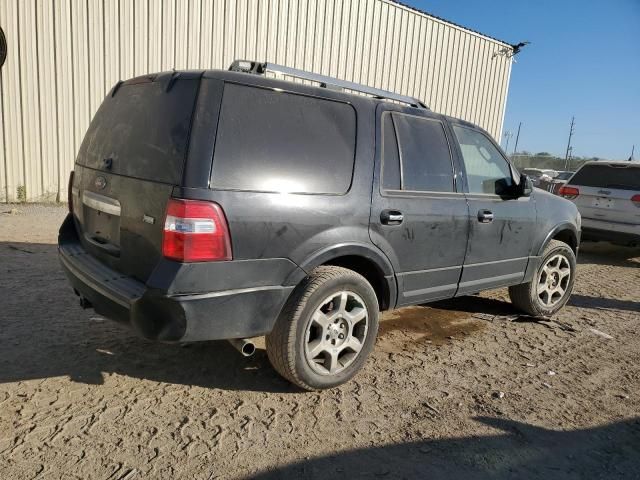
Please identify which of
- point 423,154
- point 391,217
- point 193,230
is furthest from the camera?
point 423,154

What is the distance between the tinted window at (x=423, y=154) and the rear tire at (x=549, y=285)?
168 centimetres

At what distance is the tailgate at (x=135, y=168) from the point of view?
2611 millimetres

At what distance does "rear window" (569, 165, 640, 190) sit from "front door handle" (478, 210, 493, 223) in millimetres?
5464

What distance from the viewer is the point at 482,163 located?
4.26m

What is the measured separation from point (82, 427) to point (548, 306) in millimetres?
4376

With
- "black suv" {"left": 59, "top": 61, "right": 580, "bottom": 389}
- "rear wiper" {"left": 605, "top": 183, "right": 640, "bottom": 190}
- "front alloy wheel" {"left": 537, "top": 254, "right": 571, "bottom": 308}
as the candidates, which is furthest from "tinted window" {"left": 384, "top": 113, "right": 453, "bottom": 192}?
"rear wiper" {"left": 605, "top": 183, "right": 640, "bottom": 190}

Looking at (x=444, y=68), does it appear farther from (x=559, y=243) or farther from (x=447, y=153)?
(x=447, y=153)

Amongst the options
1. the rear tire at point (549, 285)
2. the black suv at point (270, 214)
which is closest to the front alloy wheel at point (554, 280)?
the rear tire at point (549, 285)

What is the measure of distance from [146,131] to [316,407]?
6.39 ft

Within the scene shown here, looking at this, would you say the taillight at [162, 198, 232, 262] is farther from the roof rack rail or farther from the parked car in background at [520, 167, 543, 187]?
the parked car in background at [520, 167, 543, 187]

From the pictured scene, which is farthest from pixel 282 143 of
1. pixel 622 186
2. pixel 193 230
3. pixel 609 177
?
pixel 609 177

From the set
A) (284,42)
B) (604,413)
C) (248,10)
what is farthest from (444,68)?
(604,413)

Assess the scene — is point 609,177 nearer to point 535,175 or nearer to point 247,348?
point 247,348

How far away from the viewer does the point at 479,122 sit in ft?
52.1
